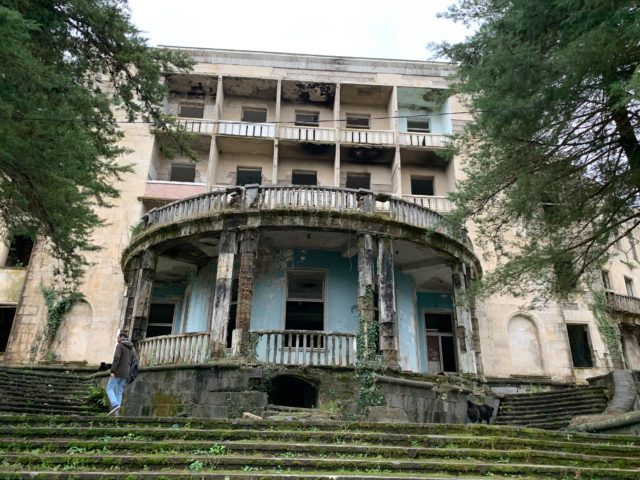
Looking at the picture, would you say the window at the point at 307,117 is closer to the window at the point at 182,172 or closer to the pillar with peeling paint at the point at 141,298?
the window at the point at 182,172

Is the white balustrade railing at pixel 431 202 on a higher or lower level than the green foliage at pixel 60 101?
higher

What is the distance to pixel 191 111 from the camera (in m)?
25.7

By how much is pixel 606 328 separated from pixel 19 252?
26.9 metres

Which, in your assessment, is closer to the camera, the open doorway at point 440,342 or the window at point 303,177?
the open doorway at point 440,342

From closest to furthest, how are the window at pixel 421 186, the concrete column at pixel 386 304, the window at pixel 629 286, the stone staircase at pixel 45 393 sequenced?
the concrete column at pixel 386 304 < the stone staircase at pixel 45 393 < the window at pixel 421 186 < the window at pixel 629 286

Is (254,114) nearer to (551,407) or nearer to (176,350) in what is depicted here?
(176,350)

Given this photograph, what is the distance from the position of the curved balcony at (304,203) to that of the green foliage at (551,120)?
2.74m

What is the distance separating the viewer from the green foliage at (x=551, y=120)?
8.36 m

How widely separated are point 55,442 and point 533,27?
33.3ft

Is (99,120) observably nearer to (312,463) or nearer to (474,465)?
(312,463)

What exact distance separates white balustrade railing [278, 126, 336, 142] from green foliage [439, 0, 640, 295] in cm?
1227

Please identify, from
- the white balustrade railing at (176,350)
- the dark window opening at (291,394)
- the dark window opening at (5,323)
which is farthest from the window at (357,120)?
the dark window opening at (5,323)

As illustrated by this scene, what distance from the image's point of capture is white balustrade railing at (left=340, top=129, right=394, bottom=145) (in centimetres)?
2398

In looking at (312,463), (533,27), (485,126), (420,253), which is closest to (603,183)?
(485,126)
